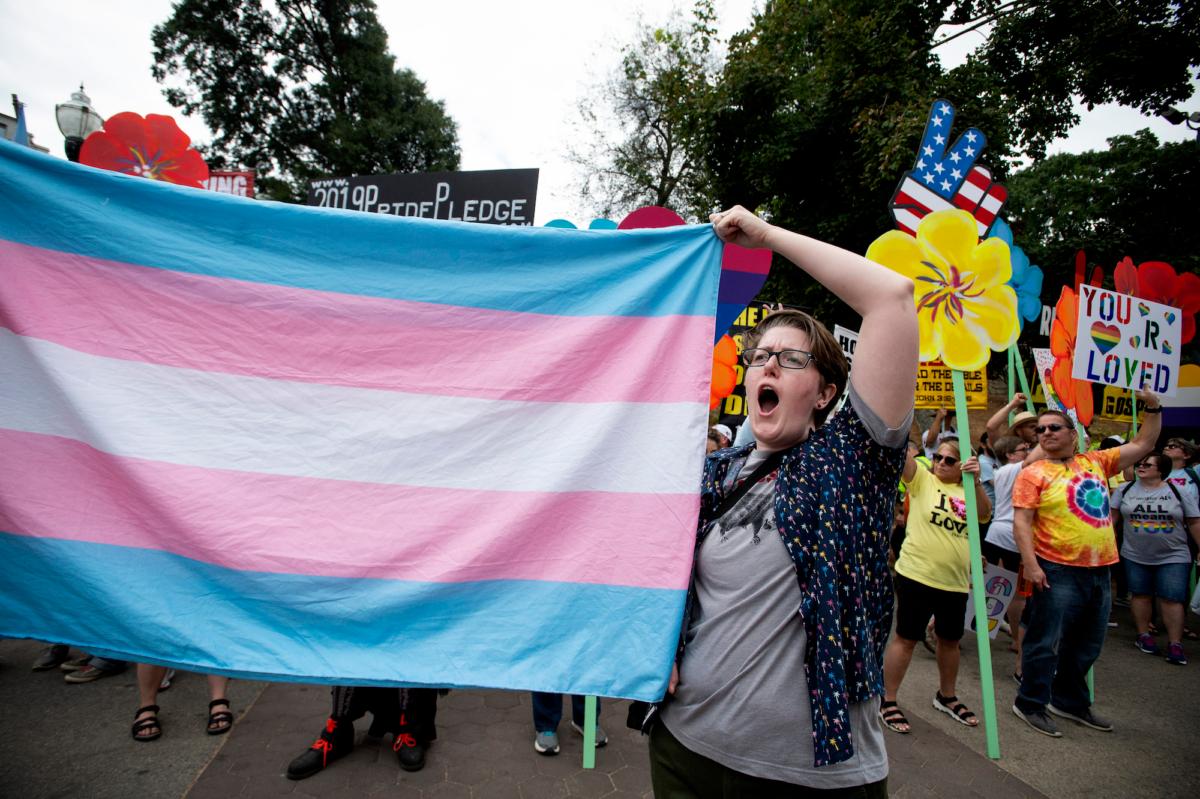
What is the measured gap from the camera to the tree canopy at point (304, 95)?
22.3 meters

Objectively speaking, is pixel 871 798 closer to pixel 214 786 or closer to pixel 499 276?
pixel 499 276

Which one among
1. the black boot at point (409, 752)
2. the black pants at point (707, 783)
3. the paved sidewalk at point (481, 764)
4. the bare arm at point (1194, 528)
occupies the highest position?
the bare arm at point (1194, 528)

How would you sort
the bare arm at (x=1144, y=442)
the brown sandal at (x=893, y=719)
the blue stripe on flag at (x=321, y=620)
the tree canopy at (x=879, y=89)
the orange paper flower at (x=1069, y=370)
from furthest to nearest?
1. the tree canopy at (x=879, y=89)
2. the orange paper flower at (x=1069, y=370)
3. the brown sandal at (x=893, y=719)
4. the bare arm at (x=1144, y=442)
5. the blue stripe on flag at (x=321, y=620)

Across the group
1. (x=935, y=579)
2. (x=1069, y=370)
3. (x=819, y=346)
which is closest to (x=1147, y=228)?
(x=1069, y=370)

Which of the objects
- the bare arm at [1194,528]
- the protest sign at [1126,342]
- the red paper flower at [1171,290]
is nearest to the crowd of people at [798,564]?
the protest sign at [1126,342]

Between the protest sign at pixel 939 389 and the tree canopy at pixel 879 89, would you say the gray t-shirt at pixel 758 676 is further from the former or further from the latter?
the tree canopy at pixel 879 89

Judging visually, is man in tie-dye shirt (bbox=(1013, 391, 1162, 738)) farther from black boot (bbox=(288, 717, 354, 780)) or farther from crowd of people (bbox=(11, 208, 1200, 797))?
black boot (bbox=(288, 717, 354, 780))

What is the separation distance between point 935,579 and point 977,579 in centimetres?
40

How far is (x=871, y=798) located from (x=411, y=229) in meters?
2.03

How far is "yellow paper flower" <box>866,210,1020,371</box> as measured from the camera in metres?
3.49

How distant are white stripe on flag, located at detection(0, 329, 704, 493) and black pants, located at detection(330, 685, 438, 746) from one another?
2.12m

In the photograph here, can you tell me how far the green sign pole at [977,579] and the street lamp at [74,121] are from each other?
9061mm

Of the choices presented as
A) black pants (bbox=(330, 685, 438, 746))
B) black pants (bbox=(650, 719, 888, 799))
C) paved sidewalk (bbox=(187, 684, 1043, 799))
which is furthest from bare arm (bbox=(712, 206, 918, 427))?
black pants (bbox=(330, 685, 438, 746))

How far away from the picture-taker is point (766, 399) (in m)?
1.66
